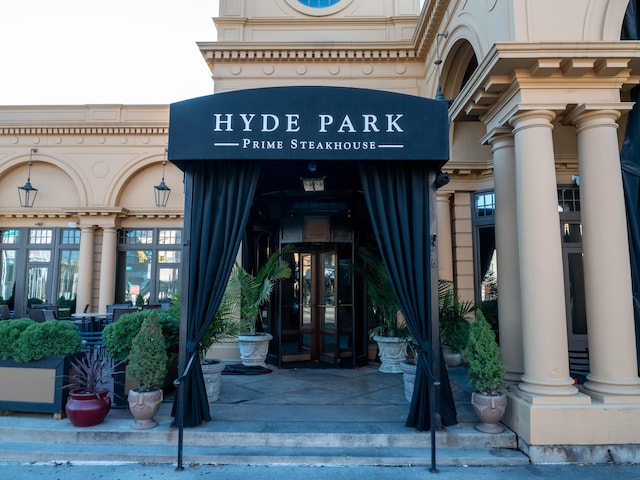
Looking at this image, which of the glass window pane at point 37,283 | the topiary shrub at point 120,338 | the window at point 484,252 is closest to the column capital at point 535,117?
the window at point 484,252

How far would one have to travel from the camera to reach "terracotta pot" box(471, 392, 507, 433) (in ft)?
15.5

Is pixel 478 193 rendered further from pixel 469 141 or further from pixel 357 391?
pixel 357 391

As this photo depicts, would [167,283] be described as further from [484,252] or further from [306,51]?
[484,252]

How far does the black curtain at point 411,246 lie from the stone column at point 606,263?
1761 millimetres

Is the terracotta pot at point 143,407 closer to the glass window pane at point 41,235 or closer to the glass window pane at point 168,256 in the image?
the glass window pane at point 168,256

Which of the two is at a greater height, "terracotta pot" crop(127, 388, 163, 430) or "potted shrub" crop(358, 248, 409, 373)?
"potted shrub" crop(358, 248, 409, 373)

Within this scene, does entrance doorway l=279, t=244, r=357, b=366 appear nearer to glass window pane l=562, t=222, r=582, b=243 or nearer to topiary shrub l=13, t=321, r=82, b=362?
topiary shrub l=13, t=321, r=82, b=362

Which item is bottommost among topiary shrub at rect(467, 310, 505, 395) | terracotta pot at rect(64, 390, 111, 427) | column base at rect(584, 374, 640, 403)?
terracotta pot at rect(64, 390, 111, 427)

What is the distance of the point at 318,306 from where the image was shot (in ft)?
28.7

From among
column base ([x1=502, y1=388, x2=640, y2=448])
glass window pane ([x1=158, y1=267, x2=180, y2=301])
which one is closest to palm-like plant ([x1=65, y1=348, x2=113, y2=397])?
column base ([x1=502, y1=388, x2=640, y2=448])

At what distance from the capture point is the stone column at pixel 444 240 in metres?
9.22

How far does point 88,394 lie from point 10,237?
12.8 m

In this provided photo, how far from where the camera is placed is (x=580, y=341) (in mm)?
8195

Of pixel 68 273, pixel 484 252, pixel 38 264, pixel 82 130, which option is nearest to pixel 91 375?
pixel 484 252
